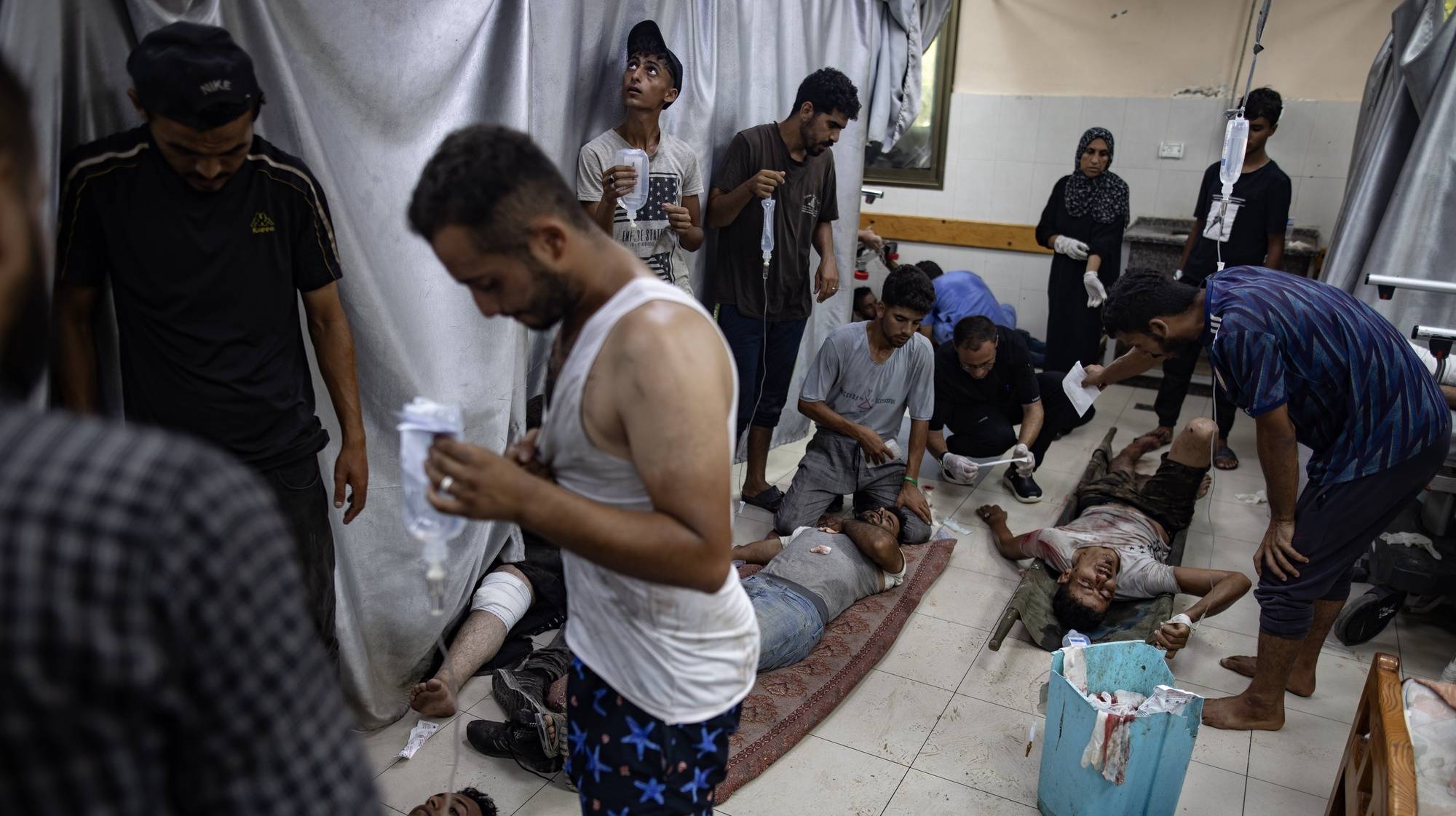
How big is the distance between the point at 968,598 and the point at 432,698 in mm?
1831

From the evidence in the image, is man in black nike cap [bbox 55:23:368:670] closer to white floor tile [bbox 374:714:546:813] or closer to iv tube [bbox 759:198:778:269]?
white floor tile [bbox 374:714:546:813]

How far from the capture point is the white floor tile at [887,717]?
2.57m

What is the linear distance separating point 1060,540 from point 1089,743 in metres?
1.25

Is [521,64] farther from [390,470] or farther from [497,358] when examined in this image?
[390,470]

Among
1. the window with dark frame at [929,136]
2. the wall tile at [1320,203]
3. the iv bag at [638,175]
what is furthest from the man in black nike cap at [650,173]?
the wall tile at [1320,203]

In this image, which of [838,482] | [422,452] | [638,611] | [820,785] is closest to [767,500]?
→ [838,482]

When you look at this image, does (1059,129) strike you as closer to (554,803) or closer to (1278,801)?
(1278,801)

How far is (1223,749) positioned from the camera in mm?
2576

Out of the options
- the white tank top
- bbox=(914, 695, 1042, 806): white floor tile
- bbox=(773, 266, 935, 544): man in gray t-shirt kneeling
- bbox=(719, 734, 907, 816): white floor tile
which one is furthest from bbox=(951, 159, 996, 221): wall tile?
the white tank top

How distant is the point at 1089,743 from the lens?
210cm

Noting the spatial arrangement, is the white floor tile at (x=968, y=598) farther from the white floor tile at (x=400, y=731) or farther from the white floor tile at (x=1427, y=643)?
the white floor tile at (x=400, y=731)

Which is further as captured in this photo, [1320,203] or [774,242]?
[1320,203]

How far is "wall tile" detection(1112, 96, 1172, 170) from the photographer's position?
5.96 metres

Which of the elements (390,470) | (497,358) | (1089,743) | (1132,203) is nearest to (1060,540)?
(1089,743)
